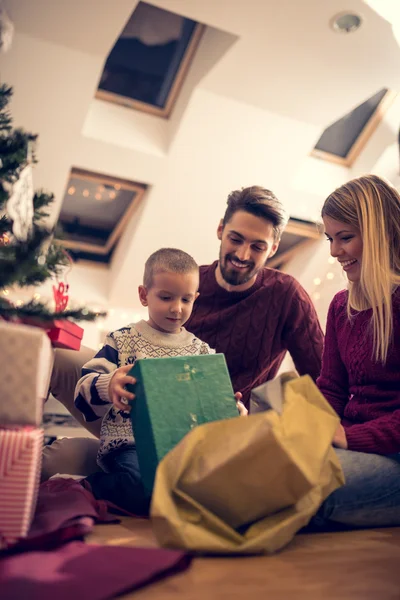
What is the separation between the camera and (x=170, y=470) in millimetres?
987

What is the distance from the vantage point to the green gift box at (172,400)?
1.15 meters

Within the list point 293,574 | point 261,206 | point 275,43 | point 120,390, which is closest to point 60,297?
point 120,390

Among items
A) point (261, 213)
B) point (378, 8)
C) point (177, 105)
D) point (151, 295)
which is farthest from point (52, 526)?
point (177, 105)

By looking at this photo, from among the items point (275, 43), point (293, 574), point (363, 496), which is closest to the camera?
point (293, 574)

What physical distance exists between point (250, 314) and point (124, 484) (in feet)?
2.87

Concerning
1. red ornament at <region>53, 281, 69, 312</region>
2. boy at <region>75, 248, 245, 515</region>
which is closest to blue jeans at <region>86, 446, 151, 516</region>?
boy at <region>75, 248, 245, 515</region>

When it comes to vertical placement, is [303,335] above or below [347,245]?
below

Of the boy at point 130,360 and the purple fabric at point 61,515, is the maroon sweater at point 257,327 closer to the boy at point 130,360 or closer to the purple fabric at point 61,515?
the boy at point 130,360

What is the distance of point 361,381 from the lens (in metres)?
1.50

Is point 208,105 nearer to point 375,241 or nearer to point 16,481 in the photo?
point 375,241

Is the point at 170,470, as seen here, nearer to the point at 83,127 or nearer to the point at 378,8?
the point at 378,8

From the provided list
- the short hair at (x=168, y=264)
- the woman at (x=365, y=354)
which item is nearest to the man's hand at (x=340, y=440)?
the woman at (x=365, y=354)

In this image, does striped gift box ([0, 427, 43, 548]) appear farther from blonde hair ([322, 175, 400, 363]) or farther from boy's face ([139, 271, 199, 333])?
blonde hair ([322, 175, 400, 363])

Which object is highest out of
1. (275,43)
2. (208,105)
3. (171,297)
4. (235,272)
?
(275,43)
